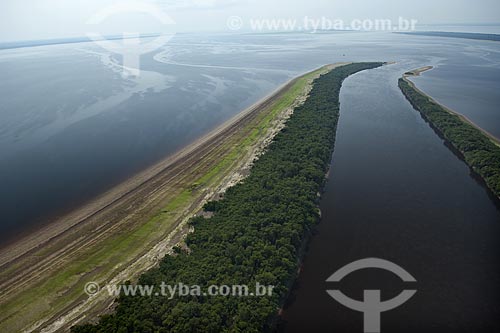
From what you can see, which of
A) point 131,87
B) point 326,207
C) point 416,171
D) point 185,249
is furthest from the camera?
point 131,87

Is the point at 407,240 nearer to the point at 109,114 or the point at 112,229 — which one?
the point at 112,229

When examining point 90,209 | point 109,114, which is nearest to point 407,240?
point 90,209

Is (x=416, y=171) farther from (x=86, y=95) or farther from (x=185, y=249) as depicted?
(x=86, y=95)

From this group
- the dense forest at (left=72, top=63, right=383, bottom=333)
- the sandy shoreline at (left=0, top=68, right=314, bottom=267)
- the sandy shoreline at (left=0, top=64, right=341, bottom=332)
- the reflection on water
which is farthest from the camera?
the reflection on water

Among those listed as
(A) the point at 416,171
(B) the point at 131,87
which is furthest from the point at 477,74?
(B) the point at 131,87

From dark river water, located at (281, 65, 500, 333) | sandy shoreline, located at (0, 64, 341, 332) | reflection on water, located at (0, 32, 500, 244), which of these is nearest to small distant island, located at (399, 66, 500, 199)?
dark river water, located at (281, 65, 500, 333)

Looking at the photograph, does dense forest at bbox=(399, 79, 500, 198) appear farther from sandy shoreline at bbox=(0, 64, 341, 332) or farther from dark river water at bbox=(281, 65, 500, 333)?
sandy shoreline at bbox=(0, 64, 341, 332)
